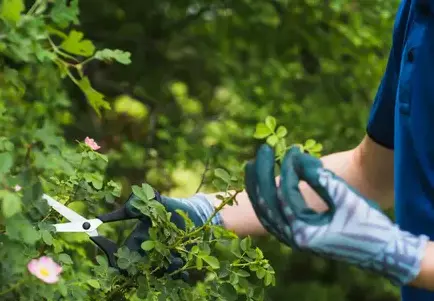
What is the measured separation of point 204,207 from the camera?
51.4 inches

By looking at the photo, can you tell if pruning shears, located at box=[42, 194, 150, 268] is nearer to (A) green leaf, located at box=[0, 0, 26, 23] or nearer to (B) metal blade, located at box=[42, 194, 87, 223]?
(B) metal blade, located at box=[42, 194, 87, 223]

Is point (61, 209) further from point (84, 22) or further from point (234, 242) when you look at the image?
point (84, 22)

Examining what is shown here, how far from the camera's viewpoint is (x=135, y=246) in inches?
46.3

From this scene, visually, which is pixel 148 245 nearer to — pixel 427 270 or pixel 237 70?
pixel 427 270

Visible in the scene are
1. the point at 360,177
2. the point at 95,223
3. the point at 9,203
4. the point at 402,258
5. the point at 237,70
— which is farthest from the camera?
the point at 237,70

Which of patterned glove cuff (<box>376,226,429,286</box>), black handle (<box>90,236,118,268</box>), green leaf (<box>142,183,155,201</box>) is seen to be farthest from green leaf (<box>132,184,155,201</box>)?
patterned glove cuff (<box>376,226,429,286</box>)

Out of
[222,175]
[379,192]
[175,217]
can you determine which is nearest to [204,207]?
[175,217]

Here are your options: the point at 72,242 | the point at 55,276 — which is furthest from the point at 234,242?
the point at 72,242

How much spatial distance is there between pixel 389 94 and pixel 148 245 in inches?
18.7

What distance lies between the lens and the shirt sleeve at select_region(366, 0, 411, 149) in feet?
4.14

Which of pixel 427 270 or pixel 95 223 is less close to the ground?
pixel 427 270

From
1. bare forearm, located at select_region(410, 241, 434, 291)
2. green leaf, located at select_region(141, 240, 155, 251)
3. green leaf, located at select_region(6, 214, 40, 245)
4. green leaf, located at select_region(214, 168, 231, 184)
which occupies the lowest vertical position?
green leaf, located at select_region(141, 240, 155, 251)

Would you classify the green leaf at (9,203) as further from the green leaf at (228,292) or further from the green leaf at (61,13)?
the green leaf at (61,13)

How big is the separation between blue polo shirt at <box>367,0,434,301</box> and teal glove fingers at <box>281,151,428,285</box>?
23cm
